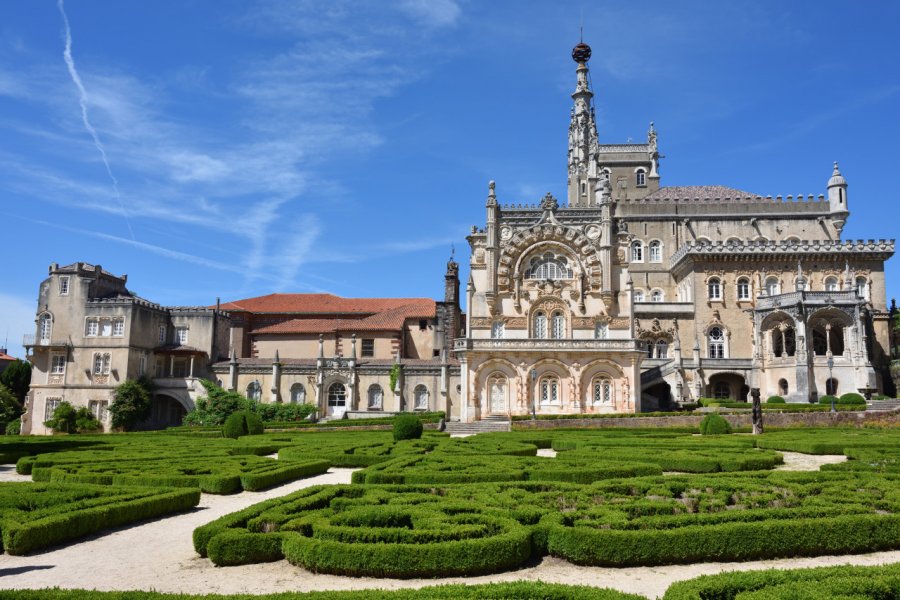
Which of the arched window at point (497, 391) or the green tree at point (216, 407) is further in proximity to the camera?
the arched window at point (497, 391)

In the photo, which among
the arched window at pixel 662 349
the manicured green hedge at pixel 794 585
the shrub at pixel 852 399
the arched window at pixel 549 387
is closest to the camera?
the manicured green hedge at pixel 794 585

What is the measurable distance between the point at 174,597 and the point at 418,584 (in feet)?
10.1

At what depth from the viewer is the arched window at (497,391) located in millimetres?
51875

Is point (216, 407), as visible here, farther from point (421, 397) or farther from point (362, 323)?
point (362, 323)

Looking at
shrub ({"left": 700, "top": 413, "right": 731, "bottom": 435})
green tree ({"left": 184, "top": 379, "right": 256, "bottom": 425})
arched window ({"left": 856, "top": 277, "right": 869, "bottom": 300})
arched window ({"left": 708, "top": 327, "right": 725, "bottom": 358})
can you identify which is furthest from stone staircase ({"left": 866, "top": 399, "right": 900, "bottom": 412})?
green tree ({"left": 184, "top": 379, "right": 256, "bottom": 425})

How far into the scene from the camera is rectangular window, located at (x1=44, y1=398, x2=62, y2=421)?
5475cm

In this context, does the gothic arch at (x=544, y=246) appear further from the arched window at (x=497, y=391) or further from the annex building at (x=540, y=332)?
the arched window at (x=497, y=391)

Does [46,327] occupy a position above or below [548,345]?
above

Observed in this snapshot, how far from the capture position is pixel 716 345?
198 ft

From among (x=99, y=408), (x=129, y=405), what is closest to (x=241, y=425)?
(x=129, y=405)

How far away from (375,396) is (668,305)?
85.3 ft

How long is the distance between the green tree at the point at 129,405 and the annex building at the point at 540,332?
1.63 meters

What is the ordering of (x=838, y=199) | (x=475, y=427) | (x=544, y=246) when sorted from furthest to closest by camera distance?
(x=838, y=199) < (x=544, y=246) < (x=475, y=427)

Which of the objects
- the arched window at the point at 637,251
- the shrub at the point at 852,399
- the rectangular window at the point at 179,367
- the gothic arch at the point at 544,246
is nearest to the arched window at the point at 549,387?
the gothic arch at the point at 544,246
